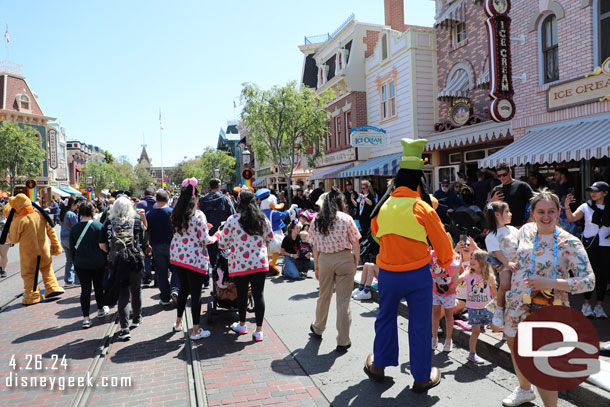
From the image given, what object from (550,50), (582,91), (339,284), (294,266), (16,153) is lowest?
(294,266)

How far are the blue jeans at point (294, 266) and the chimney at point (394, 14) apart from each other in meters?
15.2

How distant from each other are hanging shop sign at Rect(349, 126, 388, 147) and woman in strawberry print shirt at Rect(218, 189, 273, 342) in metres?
10.5

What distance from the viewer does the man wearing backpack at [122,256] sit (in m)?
5.30

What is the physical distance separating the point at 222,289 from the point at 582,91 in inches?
335

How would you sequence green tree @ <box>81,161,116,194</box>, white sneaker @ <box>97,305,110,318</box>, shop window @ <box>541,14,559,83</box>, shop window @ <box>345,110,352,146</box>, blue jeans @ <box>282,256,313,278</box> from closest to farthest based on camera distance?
1. white sneaker @ <box>97,305,110,318</box>
2. blue jeans @ <box>282,256,313,278</box>
3. shop window @ <box>541,14,559,83</box>
4. shop window @ <box>345,110,352,146</box>
5. green tree @ <box>81,161,116,194</box>

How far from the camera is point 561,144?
8.65m

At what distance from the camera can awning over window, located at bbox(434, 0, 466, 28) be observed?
14211 millimetres

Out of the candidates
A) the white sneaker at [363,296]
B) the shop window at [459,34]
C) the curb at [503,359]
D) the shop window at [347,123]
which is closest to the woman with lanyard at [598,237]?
the curb at [503,359]

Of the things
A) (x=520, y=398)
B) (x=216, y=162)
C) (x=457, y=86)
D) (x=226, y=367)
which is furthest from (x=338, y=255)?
(x=216, y=162)

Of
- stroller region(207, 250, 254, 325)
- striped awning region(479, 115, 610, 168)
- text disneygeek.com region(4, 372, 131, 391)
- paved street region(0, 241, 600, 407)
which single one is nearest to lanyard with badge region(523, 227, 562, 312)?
paved street region(0, 241, 600, 407)

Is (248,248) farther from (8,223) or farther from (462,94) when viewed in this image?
(462,94)

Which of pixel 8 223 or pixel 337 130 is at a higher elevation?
pixel 337 130

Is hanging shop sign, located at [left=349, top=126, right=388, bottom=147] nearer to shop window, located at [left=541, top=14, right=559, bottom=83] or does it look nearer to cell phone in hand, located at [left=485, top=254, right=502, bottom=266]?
shop window, located at [left=541, top=14, right=559, bottom=83]

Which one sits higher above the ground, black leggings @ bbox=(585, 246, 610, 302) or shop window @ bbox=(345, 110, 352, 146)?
shop window @ bbox=(345, 110, 352, 146)
